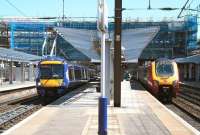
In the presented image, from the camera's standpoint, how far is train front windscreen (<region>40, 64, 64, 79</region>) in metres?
32.4

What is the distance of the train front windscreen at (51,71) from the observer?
3237 cm

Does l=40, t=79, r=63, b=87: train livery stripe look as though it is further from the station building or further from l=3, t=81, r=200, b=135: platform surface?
the station building

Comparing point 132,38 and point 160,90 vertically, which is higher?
point 132,38

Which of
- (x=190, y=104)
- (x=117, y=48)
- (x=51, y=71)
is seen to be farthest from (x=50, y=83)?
(x=117, y=48)

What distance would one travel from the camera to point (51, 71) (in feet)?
107

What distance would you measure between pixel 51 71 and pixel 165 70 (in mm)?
7089

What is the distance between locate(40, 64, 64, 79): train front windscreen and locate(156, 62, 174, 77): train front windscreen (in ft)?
20.1

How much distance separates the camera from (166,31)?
4082 inches

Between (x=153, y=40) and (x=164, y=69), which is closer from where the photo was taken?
(x=164, y=69)

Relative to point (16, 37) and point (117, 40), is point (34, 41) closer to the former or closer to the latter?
point (16, 37)

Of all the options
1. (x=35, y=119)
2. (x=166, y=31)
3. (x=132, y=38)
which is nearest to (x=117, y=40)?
(x=35, y=119)

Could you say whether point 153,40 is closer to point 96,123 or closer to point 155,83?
point 155,83

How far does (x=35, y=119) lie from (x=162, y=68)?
17.2 metres

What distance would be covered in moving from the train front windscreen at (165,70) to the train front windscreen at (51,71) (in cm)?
614
